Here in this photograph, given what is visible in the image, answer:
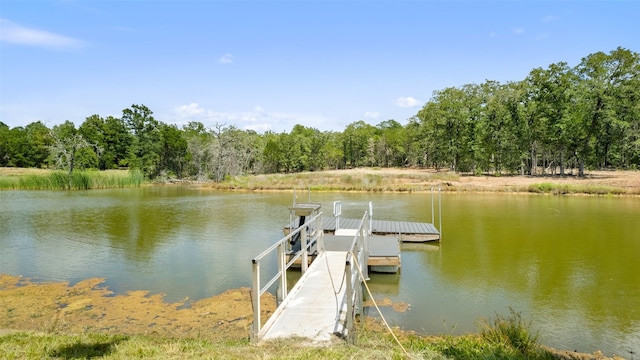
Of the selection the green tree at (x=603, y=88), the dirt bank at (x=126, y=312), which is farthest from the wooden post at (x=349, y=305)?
the green tree at (x=603, y=88)

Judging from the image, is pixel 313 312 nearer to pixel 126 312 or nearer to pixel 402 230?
pixel 126 312

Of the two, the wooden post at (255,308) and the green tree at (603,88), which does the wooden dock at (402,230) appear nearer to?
the wooden post at (255,308)

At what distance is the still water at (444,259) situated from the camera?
7625 mm

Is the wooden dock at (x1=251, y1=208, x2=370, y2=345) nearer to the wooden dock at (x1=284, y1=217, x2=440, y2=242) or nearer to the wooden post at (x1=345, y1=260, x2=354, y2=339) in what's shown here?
the wooden post at (x1=345, y1=260, x2=354, y2=339)

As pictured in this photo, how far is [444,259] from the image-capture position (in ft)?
39.5

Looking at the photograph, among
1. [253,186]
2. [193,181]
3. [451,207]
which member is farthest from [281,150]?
[451,207]

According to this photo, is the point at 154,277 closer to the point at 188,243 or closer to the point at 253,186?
the point at 188,243

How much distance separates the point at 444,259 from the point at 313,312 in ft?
23.9

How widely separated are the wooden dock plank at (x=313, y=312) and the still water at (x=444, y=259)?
60.8 inches

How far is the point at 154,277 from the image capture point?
34.1 feet

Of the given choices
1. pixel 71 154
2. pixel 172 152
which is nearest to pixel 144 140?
pixel 172 152

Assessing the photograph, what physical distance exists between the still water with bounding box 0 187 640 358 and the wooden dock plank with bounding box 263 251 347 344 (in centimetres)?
154

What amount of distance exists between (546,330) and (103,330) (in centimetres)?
759

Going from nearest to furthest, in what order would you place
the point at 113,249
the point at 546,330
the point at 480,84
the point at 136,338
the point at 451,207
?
the point at 136,338 < the point at 546,330 < the point at 113,249 < the point at 451,207 < the point at 480,84
